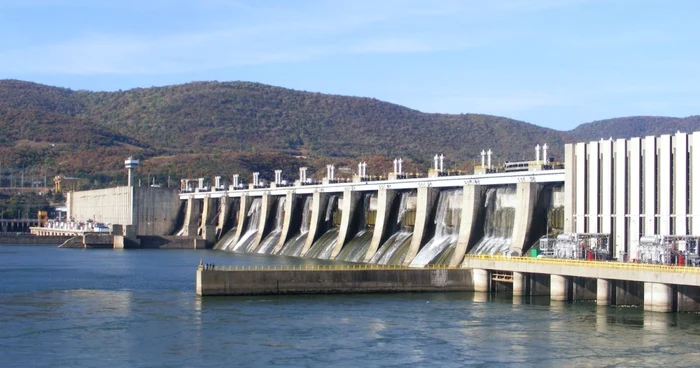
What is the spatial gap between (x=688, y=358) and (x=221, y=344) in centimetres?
2007

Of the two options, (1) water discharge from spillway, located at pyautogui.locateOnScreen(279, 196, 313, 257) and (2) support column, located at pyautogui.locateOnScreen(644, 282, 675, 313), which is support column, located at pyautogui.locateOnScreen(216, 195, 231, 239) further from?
(2) support column, located at pyautogui.locateOnScreen(644, 282, 675, 313)

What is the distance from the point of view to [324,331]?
5472 centimetres

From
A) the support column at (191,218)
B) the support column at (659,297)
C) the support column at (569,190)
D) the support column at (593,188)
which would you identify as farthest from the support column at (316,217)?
the support column at (659,297)

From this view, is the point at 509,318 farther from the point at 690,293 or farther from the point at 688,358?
the point at 688,358

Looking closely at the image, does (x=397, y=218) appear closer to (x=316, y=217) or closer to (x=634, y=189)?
(x=316, y=217)

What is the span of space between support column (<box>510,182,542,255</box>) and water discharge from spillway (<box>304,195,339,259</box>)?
31.4 metres

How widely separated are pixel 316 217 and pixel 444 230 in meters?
25.0

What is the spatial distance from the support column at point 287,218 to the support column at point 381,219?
68.2ft

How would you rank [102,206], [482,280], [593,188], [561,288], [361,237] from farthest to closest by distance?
[102,206] → [361,237] → [593,188] → [482,280] → [561,288]

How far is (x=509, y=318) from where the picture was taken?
59.5 meters

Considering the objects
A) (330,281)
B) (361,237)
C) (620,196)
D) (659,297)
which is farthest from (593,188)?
(361,237)

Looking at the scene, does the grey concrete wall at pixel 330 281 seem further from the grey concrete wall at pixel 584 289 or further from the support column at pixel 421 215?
the support column at pixel 421 215

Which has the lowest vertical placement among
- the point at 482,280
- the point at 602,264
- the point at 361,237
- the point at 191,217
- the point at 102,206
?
the point at 482,280

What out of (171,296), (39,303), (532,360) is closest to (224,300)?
(171,296)
